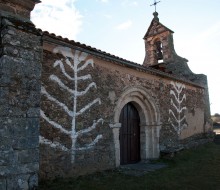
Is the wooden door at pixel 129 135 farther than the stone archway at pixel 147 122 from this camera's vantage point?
No

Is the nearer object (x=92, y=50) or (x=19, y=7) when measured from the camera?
(x=19, y=7)

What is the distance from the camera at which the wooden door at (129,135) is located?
7389mm

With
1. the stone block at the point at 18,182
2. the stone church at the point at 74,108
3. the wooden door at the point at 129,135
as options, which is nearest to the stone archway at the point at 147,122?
the stone church at the point at 74,108

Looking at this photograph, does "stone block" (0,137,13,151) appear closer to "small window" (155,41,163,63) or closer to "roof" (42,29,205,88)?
"roof" (42,29,205,88)

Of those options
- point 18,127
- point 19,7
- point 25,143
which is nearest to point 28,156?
point 25,143

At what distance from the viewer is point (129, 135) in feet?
24.9

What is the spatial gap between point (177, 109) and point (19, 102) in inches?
277

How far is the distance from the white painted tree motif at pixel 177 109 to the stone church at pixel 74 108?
4 centimetres

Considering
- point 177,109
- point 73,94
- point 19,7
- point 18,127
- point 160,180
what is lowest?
point 160,180

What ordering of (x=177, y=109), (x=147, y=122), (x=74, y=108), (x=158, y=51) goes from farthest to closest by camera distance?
(x=158, y=51)
(x=177, y=109)
(x=147, y=122)
(x=74, y=108)

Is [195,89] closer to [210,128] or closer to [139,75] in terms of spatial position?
[210,128]

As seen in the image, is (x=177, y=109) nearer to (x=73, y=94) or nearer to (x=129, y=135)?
(x=129, y=135)

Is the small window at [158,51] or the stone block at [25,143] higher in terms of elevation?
the small window at [158,51]

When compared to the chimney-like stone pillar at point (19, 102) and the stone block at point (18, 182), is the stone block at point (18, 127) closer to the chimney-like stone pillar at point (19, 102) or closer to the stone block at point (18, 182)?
the chimney-like stone pillar at point (19, 102)
